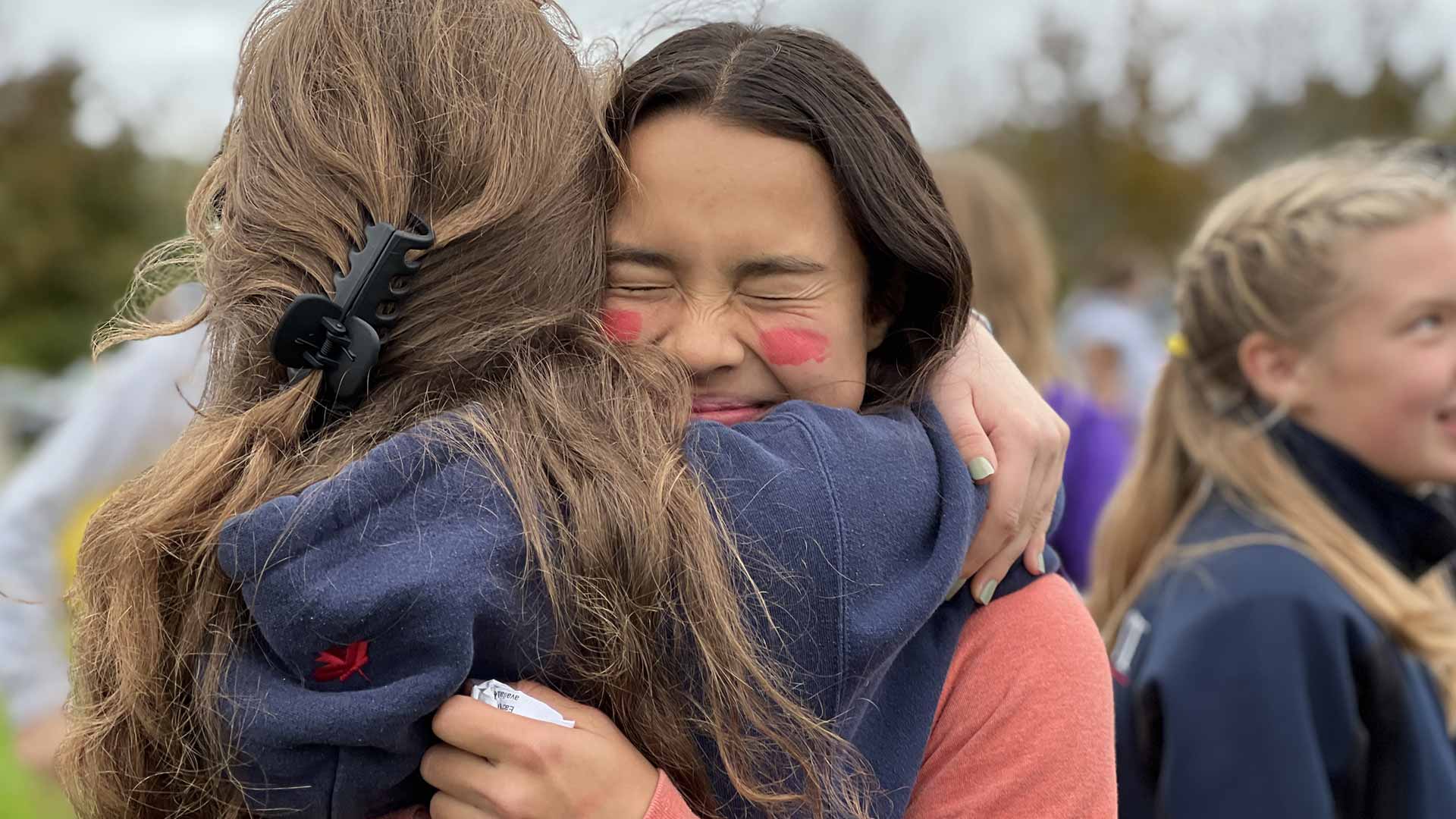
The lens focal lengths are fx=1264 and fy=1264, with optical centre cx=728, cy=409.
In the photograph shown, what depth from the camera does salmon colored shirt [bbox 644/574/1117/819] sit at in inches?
60.1

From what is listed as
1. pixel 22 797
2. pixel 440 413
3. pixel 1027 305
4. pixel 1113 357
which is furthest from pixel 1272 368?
pixel 1113 357

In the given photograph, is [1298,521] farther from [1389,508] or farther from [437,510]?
[437,510]

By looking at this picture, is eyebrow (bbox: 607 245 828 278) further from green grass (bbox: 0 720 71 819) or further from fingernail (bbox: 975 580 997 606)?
green grass (bbox: 0 720 71 819)

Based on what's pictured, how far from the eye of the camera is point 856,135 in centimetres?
170

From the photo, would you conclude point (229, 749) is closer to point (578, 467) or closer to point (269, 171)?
point (578, 467)

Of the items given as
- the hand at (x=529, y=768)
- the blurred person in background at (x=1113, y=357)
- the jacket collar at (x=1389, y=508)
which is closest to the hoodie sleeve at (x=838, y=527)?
the hand at (x=529, y=768)

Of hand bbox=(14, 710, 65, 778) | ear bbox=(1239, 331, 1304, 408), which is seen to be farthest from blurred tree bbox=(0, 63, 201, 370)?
ear bbox=(1239, 331, 1304, 408)

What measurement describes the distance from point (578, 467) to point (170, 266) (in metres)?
0.72

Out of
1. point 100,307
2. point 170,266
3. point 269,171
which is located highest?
point 269,171

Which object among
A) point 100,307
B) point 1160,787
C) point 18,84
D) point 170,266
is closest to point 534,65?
point 170,266

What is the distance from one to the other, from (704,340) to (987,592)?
0.49 m

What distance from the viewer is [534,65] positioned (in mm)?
1569

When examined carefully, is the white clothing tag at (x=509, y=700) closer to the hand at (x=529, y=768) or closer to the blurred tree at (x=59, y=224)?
the hand at (x=529, y=768)

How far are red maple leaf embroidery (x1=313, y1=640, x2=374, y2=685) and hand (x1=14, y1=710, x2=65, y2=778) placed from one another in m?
2.39
